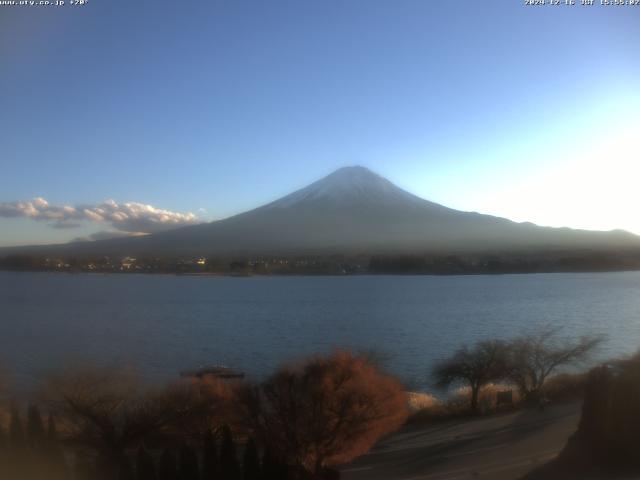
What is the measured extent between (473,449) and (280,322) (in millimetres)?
10062

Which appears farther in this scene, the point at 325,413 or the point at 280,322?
the point at 280,322

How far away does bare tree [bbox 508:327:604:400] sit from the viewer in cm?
937

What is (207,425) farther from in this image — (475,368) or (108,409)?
(475,368)

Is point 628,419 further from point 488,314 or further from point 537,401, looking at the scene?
point 488,314

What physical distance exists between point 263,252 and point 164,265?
4.82 metres

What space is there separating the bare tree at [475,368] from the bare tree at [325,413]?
3.57 m

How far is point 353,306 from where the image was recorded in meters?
20.4

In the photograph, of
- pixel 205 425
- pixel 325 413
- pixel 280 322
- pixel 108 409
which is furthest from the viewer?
pixel 280 322

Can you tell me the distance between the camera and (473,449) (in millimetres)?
5965

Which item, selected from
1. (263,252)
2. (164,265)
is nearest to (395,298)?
(263,252)

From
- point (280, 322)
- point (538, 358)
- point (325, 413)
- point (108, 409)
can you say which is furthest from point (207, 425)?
point (280, 322)

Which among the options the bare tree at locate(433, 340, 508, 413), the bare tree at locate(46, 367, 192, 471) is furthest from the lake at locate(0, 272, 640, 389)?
the bare tree at locate(46, 367, 192, 471)

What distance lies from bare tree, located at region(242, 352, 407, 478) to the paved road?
418mm

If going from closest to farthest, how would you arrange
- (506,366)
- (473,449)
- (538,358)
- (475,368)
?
1. (473,449)
2. (475,368)
3. (506,366)
4. (538,358)
